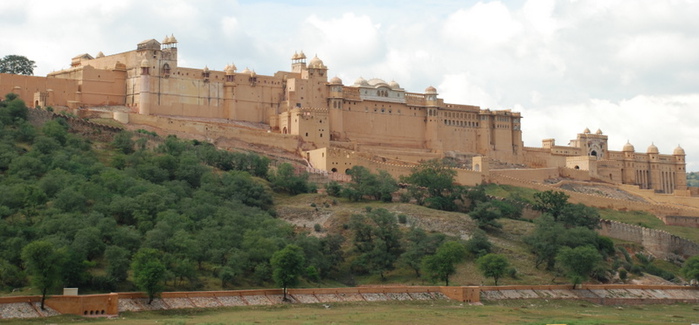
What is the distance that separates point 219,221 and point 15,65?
131ft

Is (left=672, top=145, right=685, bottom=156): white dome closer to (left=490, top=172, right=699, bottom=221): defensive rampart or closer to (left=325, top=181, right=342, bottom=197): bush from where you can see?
(left=490, top=172, right=699, bottom=221): defensive rampart

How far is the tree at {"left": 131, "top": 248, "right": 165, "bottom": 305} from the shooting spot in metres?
46.6

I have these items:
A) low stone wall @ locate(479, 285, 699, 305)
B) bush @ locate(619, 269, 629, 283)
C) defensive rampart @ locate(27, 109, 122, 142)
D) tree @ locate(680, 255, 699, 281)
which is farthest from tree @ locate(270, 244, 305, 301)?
defensive rampart @ locate(27, 109, 122, 142)

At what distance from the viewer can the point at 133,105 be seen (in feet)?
294

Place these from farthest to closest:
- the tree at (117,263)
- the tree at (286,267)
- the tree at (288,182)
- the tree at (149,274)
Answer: the tree at (288,182) < the tree at (286,267) < the tree at (117,263) < the tree at (149,274)

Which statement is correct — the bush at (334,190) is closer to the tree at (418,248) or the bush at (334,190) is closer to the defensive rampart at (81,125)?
the tree at (418,248)

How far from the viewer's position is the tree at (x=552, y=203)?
81688 millimetres

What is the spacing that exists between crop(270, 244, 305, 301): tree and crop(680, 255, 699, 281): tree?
96.2 ft

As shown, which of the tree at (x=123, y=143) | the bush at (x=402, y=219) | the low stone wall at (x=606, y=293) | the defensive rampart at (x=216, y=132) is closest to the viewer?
the low stone wall at (x=606, y=293)

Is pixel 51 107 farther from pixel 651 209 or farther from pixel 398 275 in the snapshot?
pixel 651 209

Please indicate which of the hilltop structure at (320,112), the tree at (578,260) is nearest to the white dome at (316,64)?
the hilltop structure at (320,112)

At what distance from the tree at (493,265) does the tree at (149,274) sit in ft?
69.7

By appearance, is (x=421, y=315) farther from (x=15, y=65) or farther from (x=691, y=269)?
(x=15, y=65)

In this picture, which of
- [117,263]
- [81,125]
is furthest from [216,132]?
[117,263]
